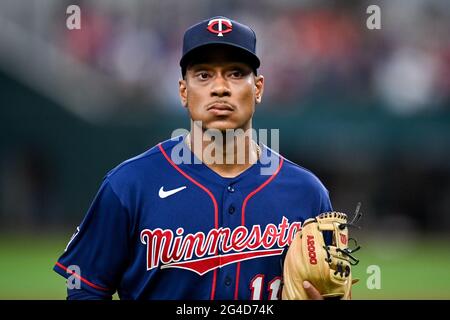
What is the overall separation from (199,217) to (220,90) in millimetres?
481

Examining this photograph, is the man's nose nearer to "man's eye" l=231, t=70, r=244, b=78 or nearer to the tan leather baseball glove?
"man's eye" l=231, t=70, r=244, b=78

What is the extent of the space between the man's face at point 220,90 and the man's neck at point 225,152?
82 mm

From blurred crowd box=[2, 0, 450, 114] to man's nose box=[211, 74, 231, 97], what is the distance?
774 centimetres

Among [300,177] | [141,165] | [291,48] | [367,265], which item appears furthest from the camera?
[291,48]

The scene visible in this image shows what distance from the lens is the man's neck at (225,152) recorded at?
2.98 meters

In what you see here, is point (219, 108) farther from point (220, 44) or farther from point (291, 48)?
point (291, 48)

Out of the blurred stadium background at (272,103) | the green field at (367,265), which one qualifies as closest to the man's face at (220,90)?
the green field at (367,265)

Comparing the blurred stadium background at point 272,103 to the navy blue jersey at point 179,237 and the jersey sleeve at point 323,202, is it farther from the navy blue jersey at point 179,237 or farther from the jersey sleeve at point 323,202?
the navy blue jersey at point 179,237

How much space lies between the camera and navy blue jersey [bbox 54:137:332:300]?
2.84 metres

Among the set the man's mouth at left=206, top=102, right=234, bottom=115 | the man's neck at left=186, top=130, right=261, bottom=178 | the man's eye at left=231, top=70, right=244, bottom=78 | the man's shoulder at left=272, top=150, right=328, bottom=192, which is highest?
the man's eye at left=231, top=70, right=244, bottom=78

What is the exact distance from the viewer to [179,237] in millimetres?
2877

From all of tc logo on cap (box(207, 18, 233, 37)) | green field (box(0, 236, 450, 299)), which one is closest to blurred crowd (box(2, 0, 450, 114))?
green field (box(0, 236, 450, 299))

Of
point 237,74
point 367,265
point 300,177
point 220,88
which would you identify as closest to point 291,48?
point 367,265
